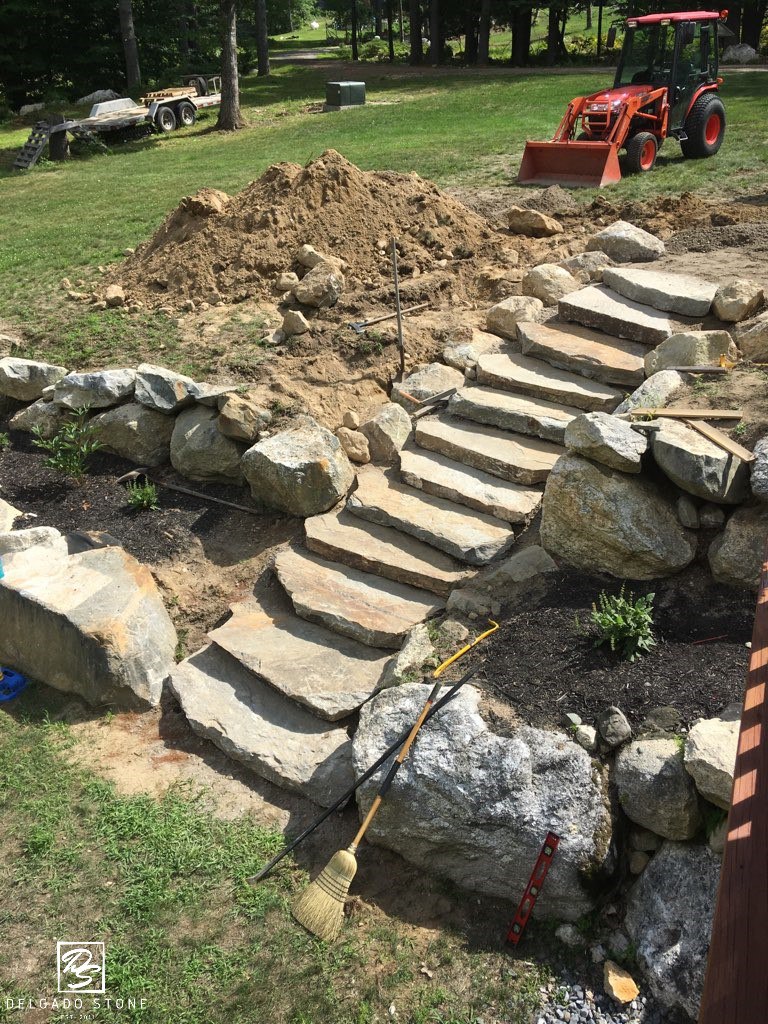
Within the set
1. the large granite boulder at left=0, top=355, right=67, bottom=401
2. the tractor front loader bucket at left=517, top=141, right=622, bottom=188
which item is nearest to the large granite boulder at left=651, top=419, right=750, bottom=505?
the large granite boulder at left=0, top=355, right=67, bottom=401

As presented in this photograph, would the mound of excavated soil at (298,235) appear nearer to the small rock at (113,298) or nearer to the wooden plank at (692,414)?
the small rock at (113,298)

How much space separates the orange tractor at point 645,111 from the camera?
1258 centimetres

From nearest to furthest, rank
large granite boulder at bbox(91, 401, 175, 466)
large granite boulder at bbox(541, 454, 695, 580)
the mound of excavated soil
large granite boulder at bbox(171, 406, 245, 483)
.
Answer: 1. large granite boulder at bbox(541, 454, 695, 580)
2. large granite boulder at bbox(171, 406, 245, 483)
3. large granite boulder at bbox(91, 401, 175, 466)
4. the mound of excavated soil

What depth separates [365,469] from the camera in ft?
25.2

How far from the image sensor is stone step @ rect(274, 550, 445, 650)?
6215 mm

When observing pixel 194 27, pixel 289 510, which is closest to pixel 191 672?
pixel 289 510

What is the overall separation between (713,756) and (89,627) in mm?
4129

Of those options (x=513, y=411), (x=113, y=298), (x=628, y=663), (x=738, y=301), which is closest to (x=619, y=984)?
(x=628, y=663)

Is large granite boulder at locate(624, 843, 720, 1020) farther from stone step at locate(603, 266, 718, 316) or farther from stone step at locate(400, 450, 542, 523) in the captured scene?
stone step at locate(603, 266, 718, 316)

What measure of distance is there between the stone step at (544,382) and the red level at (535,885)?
3927 mm

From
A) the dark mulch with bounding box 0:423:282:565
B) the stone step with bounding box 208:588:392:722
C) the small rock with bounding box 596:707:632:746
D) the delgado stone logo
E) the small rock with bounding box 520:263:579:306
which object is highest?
the small rock with bounding box 520:263:579:306

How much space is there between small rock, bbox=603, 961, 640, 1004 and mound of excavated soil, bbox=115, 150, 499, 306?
711cm

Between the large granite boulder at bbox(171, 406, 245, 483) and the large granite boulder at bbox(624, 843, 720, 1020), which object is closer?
the large granite boulder at bbox(624, 843, 720, 1020)

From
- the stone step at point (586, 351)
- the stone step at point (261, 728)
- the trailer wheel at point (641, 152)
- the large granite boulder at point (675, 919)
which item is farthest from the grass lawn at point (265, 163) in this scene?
the large granite boulder at point (675, 919)
